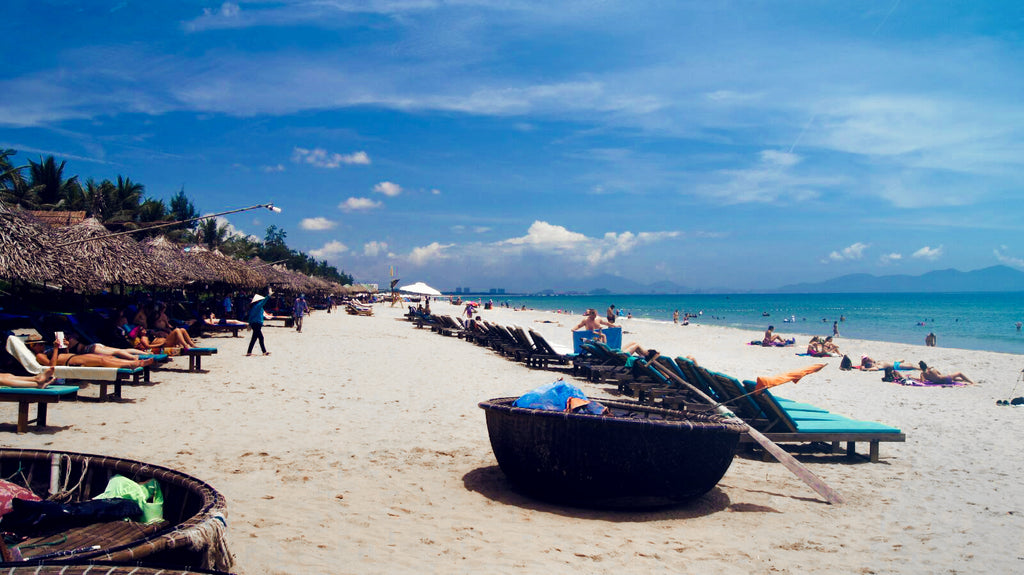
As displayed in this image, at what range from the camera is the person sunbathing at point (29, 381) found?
6082 millimetres

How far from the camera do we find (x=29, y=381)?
243 inches

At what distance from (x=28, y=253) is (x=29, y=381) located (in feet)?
16.2

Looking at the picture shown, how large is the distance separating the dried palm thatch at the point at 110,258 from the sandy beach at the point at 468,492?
3.58 metres

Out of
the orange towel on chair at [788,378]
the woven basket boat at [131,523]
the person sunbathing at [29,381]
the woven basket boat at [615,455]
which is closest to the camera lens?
the woven basket boat at [131,523]

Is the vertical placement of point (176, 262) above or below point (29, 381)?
above

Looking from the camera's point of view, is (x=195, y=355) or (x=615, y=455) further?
(x=195, y=355)

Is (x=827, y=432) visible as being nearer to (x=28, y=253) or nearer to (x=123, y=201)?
(x=28, y=253)

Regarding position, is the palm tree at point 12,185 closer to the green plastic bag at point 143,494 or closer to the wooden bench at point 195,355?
the wooden bench at point 195,355

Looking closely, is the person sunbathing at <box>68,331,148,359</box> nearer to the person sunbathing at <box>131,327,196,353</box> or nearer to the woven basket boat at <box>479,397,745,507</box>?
Answer: the person sunbathing at <box>131,327,196,353</box>

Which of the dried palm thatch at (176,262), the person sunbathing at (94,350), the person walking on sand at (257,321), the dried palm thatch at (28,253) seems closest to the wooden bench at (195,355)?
the person sunbathing at (94,350)

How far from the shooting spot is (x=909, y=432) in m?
7.88

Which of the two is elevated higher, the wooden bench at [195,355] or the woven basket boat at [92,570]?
the woven basket boat at [92,570]

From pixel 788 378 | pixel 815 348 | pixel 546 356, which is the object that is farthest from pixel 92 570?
pixel 815 348

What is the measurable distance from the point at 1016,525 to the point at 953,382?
34.3 feet
